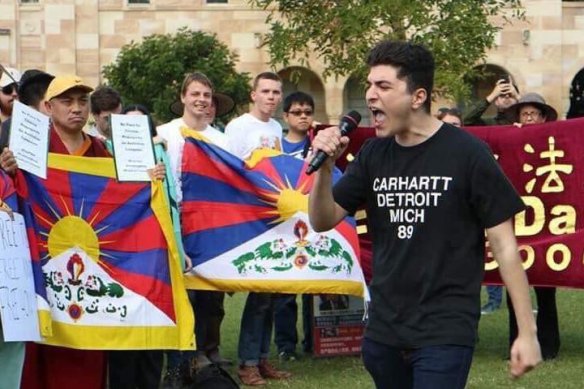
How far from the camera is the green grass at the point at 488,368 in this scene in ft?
32.3

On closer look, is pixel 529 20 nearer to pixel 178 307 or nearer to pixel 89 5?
pixel 89 5

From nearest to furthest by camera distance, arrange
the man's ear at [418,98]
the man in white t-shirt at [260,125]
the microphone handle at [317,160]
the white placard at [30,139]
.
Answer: the microphone handle at [317,160] → the man's ear at [418,98] → the white placard at [30,139] → the man in white t-shirt at [260,125]

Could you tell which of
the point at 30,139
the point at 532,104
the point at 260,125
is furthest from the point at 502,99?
the point at 30,139

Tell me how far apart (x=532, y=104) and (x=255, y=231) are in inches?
105

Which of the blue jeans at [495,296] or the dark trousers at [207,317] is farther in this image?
the blue jeans at [495,296]

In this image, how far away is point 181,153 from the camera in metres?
9.70

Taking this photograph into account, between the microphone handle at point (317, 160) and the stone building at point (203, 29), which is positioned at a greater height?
the stone building at point (203, 29)

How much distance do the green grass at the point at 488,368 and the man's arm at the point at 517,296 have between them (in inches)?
167

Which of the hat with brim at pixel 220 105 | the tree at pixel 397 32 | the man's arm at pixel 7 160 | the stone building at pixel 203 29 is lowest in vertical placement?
the man's arm at pixel 7 160

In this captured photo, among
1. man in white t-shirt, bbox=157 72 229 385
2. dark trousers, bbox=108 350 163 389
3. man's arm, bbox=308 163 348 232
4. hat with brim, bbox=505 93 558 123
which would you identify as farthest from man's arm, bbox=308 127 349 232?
hat with brim, bbox=505 93 558 123

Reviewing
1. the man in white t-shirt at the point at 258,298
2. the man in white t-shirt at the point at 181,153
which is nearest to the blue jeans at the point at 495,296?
the man in white t-shirt at the point at 258,298

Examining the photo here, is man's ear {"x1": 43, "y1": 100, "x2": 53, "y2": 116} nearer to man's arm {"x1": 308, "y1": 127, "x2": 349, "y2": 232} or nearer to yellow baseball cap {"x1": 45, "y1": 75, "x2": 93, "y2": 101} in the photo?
yellow baseball cap {"x1": 45, "y1": 75, "x2": 93, "y2": 101}

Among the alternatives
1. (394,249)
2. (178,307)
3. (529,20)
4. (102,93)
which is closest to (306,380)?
(178,307)

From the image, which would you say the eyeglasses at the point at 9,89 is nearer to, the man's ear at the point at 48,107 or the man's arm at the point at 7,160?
the man's ear at the point at 48,107
